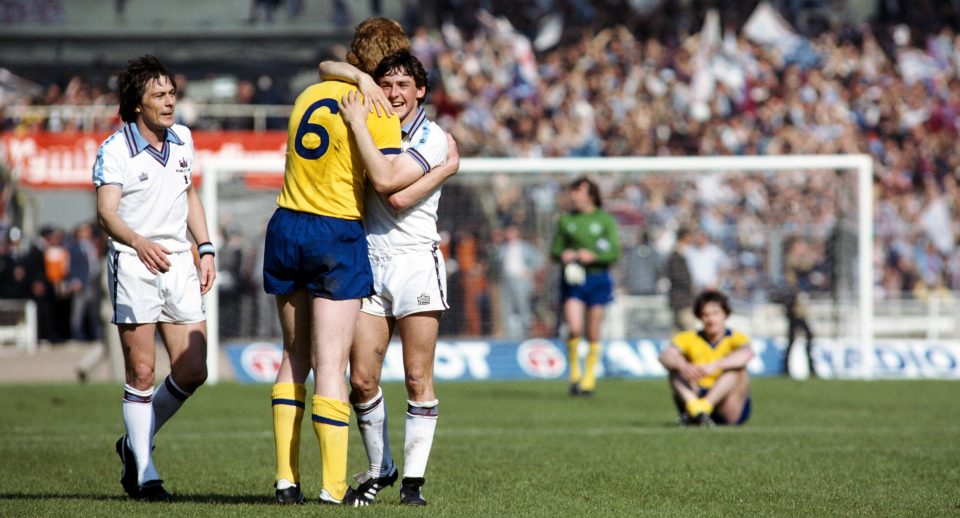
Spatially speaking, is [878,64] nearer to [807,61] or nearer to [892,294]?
[807,61]

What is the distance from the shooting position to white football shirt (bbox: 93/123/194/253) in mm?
6676

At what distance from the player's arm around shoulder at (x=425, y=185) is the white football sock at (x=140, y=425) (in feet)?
5.58

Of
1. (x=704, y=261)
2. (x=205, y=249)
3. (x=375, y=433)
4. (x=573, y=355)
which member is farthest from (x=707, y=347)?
(x=704, y=261)

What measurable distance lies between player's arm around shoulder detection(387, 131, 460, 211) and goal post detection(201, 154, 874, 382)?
11.8 m

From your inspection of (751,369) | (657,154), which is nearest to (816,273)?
(751,369)

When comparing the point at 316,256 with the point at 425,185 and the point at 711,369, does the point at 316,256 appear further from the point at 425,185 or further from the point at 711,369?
the point at 711,369

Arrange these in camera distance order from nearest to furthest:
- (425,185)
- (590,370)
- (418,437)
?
(425,185) → (418,437) → (590,370)

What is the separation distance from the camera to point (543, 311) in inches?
771

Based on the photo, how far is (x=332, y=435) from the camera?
623 cm

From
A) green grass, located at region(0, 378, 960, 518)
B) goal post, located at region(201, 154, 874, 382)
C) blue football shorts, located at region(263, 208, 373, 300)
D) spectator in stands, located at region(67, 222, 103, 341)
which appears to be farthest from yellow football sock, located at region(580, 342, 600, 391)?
spectator in stands, located at region(67, 222, 103, 341)

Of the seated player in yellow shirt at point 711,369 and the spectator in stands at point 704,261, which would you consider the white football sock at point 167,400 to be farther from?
the spectator in stands at point 704,261

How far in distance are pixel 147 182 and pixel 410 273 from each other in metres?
1.40

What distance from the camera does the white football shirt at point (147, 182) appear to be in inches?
263

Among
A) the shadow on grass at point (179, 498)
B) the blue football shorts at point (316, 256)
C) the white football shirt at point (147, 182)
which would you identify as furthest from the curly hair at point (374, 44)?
the shadow on grass at point (179, 498)
